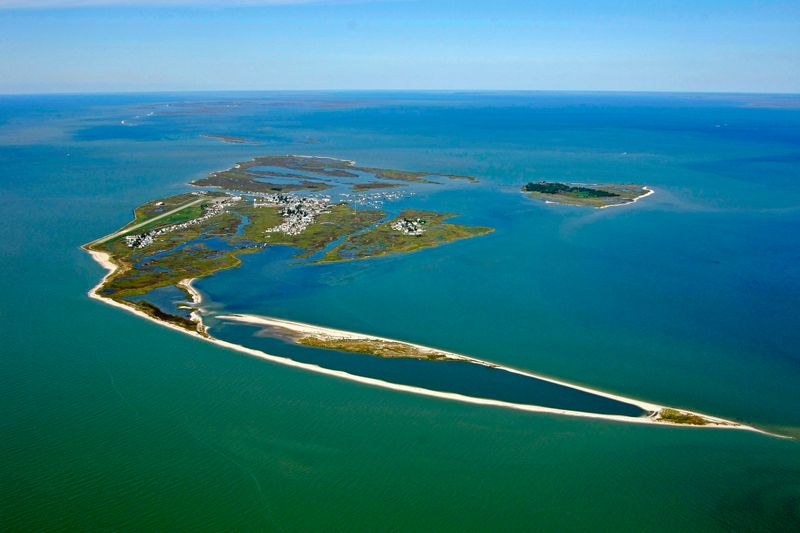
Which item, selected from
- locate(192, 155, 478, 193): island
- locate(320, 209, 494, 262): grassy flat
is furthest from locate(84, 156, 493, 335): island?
locate(192, 155, 478, 193): island

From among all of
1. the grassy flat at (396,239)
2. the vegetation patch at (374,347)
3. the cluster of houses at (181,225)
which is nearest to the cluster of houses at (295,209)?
the cluster of houses at (181,225)

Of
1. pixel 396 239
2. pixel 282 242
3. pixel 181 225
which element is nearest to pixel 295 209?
pixel 282 242

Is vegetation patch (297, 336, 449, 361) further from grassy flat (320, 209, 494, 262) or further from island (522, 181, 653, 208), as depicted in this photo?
island (522, 181, 653, 208)

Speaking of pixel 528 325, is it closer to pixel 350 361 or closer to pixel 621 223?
pixel 350 361

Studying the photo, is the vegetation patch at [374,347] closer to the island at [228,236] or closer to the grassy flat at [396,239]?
the island at [228,236]

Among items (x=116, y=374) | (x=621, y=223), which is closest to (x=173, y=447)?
(x=116, y=374)
